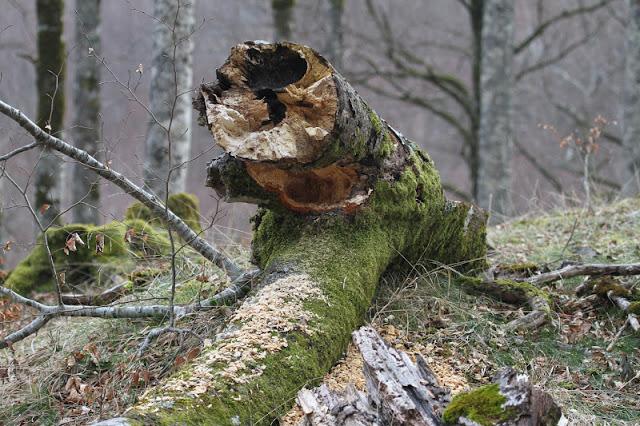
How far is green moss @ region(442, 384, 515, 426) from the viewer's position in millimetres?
2234

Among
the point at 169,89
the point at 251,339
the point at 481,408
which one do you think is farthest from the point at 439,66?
the point at 481,408

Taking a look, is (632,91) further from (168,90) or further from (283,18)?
(168,90)

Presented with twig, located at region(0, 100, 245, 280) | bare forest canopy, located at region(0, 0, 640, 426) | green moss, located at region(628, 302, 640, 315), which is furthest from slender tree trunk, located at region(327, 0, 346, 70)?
green moss, located at region(628, 302, 640, 315)

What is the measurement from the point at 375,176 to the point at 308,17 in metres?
11.9

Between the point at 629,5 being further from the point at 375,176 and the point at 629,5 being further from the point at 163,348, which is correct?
the point at 163,348

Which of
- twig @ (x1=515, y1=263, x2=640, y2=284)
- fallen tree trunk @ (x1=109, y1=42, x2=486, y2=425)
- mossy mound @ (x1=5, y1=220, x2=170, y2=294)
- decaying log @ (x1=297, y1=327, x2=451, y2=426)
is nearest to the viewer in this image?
decaying log @ (x1=297, y1=327, x2=451, y2=426)

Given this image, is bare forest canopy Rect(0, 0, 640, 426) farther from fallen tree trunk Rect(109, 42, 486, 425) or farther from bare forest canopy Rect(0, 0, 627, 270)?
bare forest canopy Rect(0, 0, 627, 270)

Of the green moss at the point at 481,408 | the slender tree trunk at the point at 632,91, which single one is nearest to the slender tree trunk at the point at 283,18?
the slender tree trunk at the point at 632,91

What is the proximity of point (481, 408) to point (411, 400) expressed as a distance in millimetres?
269

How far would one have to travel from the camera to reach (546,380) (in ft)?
10.7

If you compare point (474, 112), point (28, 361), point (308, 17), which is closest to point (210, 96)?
point (28, 361)

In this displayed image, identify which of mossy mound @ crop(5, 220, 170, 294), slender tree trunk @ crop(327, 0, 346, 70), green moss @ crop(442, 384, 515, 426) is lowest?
mossy mound @ crop(5, 220, 170, 294)

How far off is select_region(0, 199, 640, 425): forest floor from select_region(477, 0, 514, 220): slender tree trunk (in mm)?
6657

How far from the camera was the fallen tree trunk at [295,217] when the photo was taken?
2.70 m
